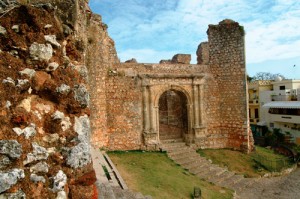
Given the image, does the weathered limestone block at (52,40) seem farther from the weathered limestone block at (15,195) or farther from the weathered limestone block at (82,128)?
the weathered limestone block at (15,195)

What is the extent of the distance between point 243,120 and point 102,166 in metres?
8.41

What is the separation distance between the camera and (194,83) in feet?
45.6

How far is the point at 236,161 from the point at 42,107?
40.3ft

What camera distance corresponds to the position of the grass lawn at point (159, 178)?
325 inches

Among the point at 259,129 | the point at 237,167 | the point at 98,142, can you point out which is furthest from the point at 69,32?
the point at 259,129

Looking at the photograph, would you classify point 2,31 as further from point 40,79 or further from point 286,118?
point 286,118

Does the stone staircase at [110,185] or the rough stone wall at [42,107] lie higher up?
the rough stone wall at [42,107]

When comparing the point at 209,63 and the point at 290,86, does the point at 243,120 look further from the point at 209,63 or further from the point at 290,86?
the point at 290,86

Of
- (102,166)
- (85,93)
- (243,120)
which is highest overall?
(85,93)

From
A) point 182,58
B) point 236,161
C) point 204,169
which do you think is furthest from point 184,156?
point 182,58

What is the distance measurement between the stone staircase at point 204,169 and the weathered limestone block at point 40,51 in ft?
32.2

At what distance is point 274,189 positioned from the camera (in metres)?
11.0

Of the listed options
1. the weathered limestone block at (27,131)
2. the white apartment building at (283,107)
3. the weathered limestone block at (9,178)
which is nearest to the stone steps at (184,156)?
the weathered limestone block at (27,131)

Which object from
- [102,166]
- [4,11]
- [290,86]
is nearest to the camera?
[4,11]
